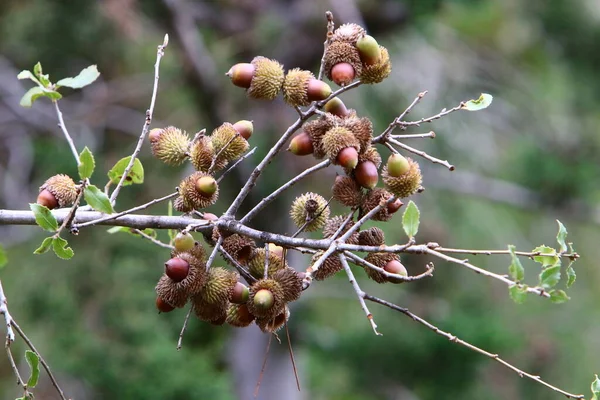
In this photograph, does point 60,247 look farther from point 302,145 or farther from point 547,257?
point 547,257

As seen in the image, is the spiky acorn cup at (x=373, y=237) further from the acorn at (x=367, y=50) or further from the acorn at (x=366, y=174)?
the acorn at (x=367, y=50)

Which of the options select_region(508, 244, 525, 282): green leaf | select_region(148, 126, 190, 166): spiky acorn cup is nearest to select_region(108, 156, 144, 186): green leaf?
select_region(148, 126, 190, 166): spiky acorn cup

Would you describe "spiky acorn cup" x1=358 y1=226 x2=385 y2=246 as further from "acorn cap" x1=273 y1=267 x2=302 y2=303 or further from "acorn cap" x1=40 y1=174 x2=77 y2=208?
"acorn cap" x1=40 y1=174 x2=77 y2=208

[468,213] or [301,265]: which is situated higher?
[301,265]

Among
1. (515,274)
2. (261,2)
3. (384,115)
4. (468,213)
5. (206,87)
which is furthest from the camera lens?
(468,213)

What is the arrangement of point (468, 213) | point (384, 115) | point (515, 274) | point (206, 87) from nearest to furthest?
1. point (515, 274)
2. point (206, 87)
3. point (384, 115)
4. point (468, 213)

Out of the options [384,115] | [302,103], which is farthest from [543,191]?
[302,103]

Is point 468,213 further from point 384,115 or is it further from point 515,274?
point 515,274

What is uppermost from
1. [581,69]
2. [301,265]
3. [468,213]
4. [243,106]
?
[243,106]
